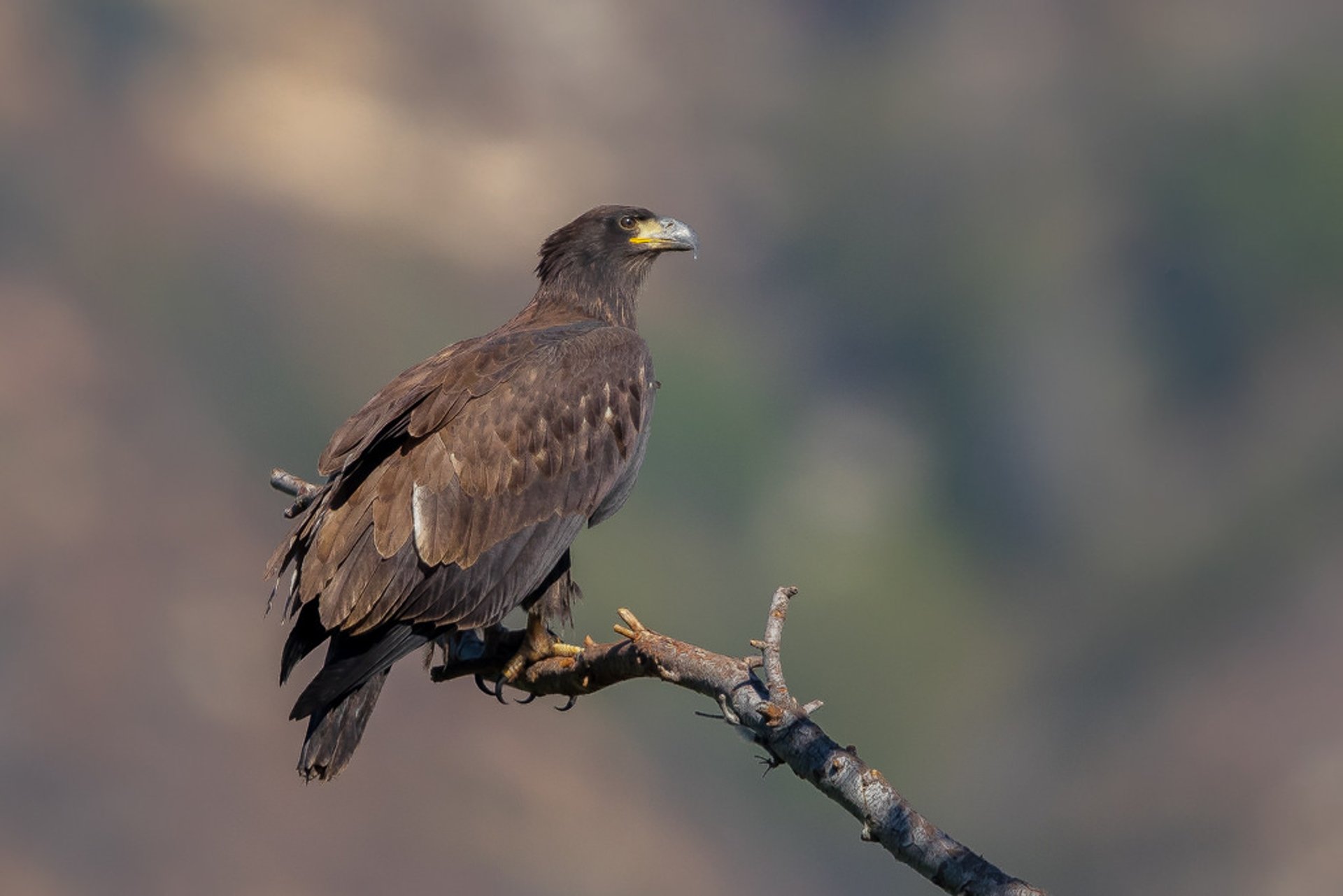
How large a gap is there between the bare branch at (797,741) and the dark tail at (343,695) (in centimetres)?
85

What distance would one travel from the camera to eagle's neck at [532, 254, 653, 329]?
712 cm

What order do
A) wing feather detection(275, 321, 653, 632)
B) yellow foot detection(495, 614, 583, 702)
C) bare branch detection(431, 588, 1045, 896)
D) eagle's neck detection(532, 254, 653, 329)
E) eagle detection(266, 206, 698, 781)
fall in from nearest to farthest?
bare branch detection(431, 588, 1045, 896) < eagle detection(266, 206, 698, 781) < wing feather detection(275, 321, 653, 632) < yellow foot detection(495, 614, 583, 702) < eagle's neck detection(532, 254, 653, 329)

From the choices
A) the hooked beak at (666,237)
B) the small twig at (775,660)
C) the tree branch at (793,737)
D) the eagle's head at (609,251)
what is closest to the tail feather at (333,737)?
the tree branch at (793,737)

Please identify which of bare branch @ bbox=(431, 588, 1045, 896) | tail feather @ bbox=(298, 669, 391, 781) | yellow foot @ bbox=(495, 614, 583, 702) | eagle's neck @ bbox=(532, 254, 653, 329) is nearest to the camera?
bare branch @ bbox=(431, 588, 1045, 896)

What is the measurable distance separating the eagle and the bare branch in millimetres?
833

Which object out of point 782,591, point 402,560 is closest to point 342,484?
point 402,560

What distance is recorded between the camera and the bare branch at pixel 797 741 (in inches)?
142

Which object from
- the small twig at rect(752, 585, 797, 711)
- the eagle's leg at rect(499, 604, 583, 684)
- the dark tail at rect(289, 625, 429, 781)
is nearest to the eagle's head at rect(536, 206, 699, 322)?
the eagle's leg at rect(499, 604, 583, 684)

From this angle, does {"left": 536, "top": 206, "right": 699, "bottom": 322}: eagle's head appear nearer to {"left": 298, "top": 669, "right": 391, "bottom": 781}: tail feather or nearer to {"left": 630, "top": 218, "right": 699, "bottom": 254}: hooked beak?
{"left": 630, "top": 218, "right": 699, "bottom": 254}: hooked beak

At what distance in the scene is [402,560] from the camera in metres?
5.52

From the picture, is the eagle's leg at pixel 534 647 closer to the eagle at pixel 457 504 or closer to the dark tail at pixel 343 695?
the eagle at pixel 457 504

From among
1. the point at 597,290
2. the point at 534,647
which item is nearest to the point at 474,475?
the point at 534,647

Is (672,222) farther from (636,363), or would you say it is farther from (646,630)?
(646,630)

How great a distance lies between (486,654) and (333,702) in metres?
0.94
